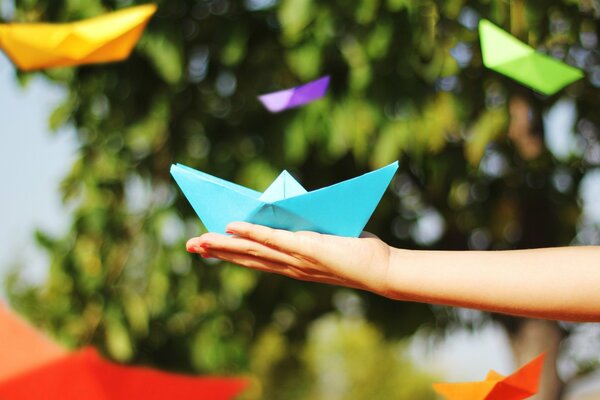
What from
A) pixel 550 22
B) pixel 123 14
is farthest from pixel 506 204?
pixel 123 14

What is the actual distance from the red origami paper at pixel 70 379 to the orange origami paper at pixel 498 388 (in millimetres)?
1307

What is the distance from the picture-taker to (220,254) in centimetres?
142

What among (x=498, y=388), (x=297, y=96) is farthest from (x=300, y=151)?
(x=498, y=388)

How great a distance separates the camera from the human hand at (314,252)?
1.35m

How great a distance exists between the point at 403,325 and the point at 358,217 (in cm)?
283

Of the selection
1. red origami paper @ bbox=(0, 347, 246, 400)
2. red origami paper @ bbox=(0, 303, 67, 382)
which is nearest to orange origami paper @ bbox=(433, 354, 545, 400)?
red origami paper @ bbox=(0, 347, 246, 400)

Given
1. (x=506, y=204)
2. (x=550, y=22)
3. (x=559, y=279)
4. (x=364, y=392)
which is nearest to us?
(x=559, y=279)

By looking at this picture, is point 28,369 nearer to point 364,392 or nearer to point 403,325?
point 403,325

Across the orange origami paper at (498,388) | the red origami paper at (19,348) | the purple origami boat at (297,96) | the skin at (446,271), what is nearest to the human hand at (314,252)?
the skin at (446,271)

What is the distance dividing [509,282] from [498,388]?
0.43 metres

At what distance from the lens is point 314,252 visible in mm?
1345

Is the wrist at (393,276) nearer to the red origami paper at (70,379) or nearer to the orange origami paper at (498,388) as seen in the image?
the orange origami paper at (498,388)

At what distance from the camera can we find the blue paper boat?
1353 mm

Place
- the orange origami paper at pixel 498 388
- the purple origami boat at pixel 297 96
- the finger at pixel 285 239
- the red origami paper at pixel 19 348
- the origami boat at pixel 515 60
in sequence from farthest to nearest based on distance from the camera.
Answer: the purple origami boat at pixel 297 96 < the red origami paper at pixel 19 348 < the origami boat at pixel 515 60 < the orange origami paper at pixel 498 388 < the finger at pixel 285 239
